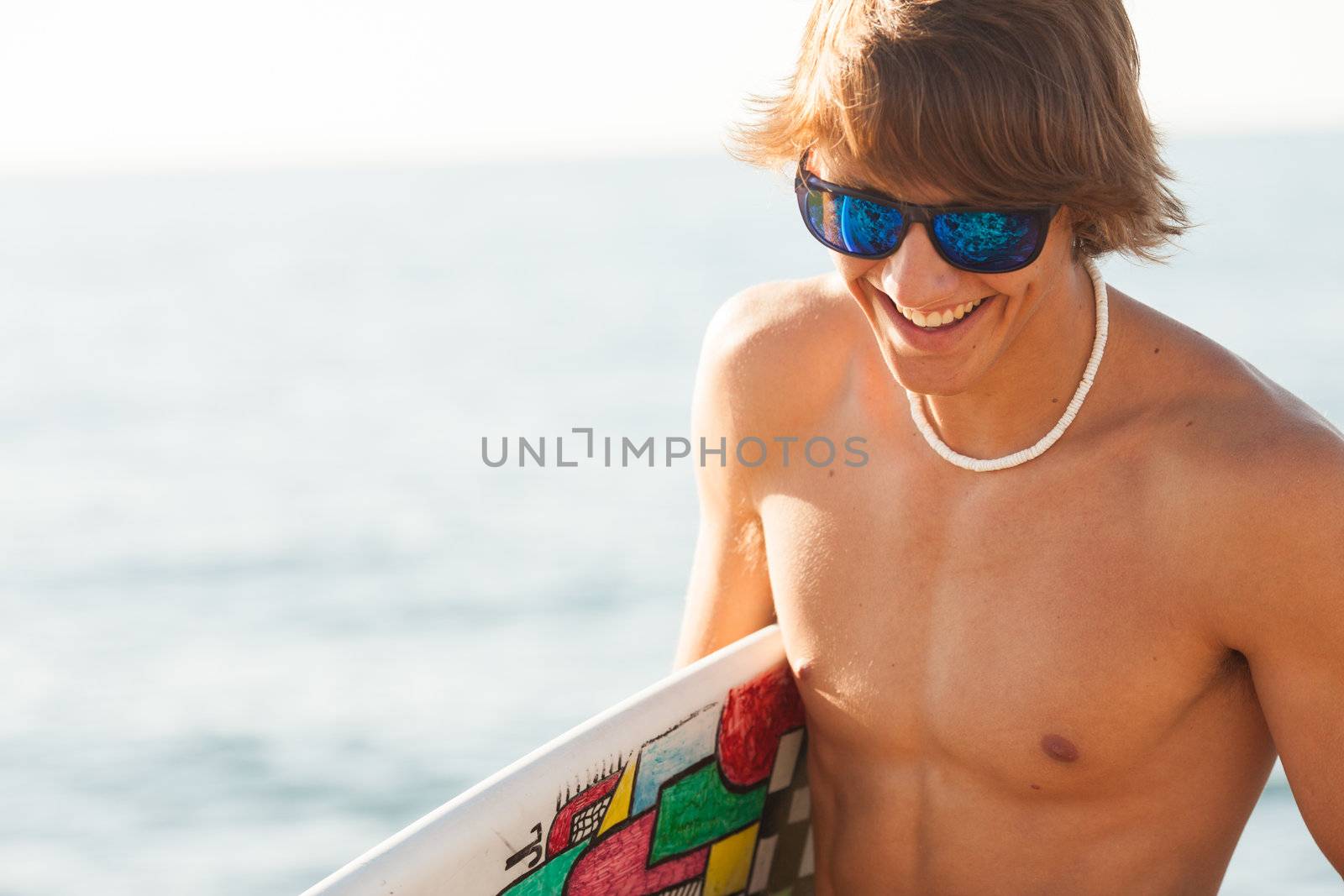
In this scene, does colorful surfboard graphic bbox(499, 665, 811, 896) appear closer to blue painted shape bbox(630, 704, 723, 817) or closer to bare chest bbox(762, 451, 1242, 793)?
blue painted shape bbox(630, 704, 723, 817)

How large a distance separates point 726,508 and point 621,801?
0.48 metres

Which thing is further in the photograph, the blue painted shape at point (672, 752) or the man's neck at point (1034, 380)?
the blue painted shape at point (672, 752)

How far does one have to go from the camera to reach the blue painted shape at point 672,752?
235 cm

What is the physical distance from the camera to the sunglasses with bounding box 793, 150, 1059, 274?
5.90 feet

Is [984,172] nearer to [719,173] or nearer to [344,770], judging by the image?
[344,770]

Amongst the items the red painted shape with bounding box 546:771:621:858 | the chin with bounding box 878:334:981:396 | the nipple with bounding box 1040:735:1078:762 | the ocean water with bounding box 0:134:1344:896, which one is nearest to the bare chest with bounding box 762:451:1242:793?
the nipple with bounding box 1040:735:1078:762

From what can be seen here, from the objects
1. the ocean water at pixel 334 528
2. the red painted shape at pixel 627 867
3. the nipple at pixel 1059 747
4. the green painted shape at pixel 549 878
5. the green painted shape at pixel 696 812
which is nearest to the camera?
the nipple at pixel 1059 747

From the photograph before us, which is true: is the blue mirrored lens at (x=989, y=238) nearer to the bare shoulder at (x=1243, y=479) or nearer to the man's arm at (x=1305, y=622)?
the bare shoulder at (x=1243, y=479)

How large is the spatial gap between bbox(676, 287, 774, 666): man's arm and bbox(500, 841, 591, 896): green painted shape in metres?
0.45

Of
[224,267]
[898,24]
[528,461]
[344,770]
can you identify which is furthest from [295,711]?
[224,267]

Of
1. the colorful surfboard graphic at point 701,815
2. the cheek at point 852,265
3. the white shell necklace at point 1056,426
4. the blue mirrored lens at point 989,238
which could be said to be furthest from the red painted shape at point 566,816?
the blue mirrored lens at point 989,238

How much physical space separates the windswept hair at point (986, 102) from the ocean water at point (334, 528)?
298 millimetres

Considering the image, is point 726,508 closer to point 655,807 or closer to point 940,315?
point 655,807

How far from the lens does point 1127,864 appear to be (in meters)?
2.02
